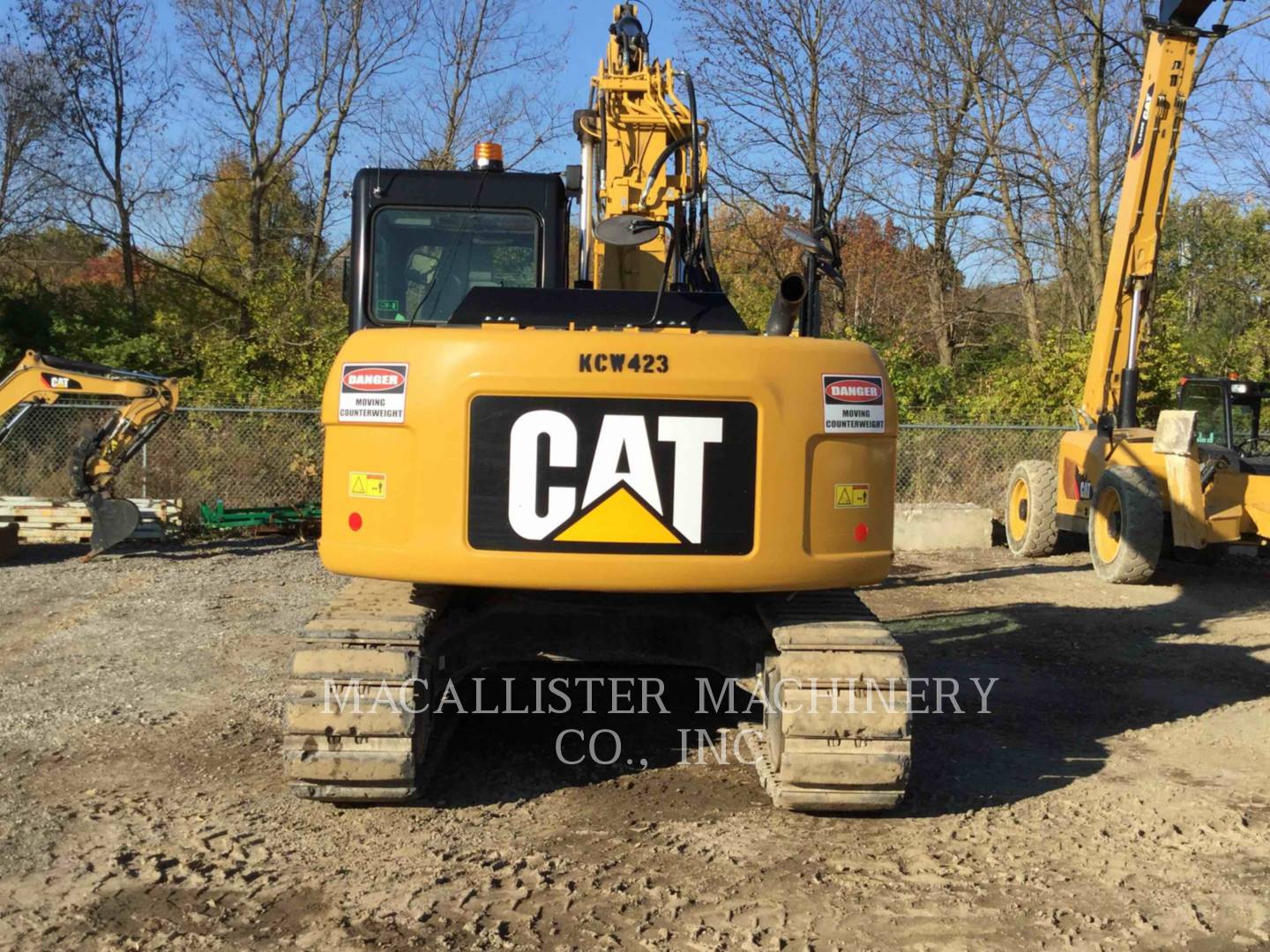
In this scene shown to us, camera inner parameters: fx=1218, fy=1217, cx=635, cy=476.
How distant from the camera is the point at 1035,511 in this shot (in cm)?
1266

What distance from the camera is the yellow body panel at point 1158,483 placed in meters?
10.3

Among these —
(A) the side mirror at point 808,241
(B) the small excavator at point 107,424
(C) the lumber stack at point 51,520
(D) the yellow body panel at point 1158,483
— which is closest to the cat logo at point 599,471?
(A) the side mirror at point 808,241

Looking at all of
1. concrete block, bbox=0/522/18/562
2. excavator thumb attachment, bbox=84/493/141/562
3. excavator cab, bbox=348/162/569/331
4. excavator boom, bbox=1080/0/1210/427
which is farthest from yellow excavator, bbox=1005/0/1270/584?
concrete block, bbox=0/522/18/562

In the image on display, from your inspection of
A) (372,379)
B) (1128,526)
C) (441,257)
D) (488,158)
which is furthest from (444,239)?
(1128,526)

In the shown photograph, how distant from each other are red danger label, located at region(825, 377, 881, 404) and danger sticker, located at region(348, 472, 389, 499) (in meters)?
1.62

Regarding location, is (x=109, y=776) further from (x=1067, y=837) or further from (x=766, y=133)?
(x=766, y=133)

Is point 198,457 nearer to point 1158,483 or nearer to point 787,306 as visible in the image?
point 1158,483

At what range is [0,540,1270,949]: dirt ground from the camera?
3.63 meters

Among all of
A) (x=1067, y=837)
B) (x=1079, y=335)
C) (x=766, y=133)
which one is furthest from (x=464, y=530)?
(x=766, y=133)

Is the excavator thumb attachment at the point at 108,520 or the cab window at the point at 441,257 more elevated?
the cab window at the point at 441,257

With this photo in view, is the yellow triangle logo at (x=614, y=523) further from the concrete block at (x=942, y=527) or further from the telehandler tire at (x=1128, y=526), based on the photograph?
the concrete block at (x=942, y=527)

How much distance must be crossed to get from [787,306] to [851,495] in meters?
0.84

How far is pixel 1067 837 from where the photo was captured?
446cm

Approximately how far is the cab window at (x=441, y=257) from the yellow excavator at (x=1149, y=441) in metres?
6.57
